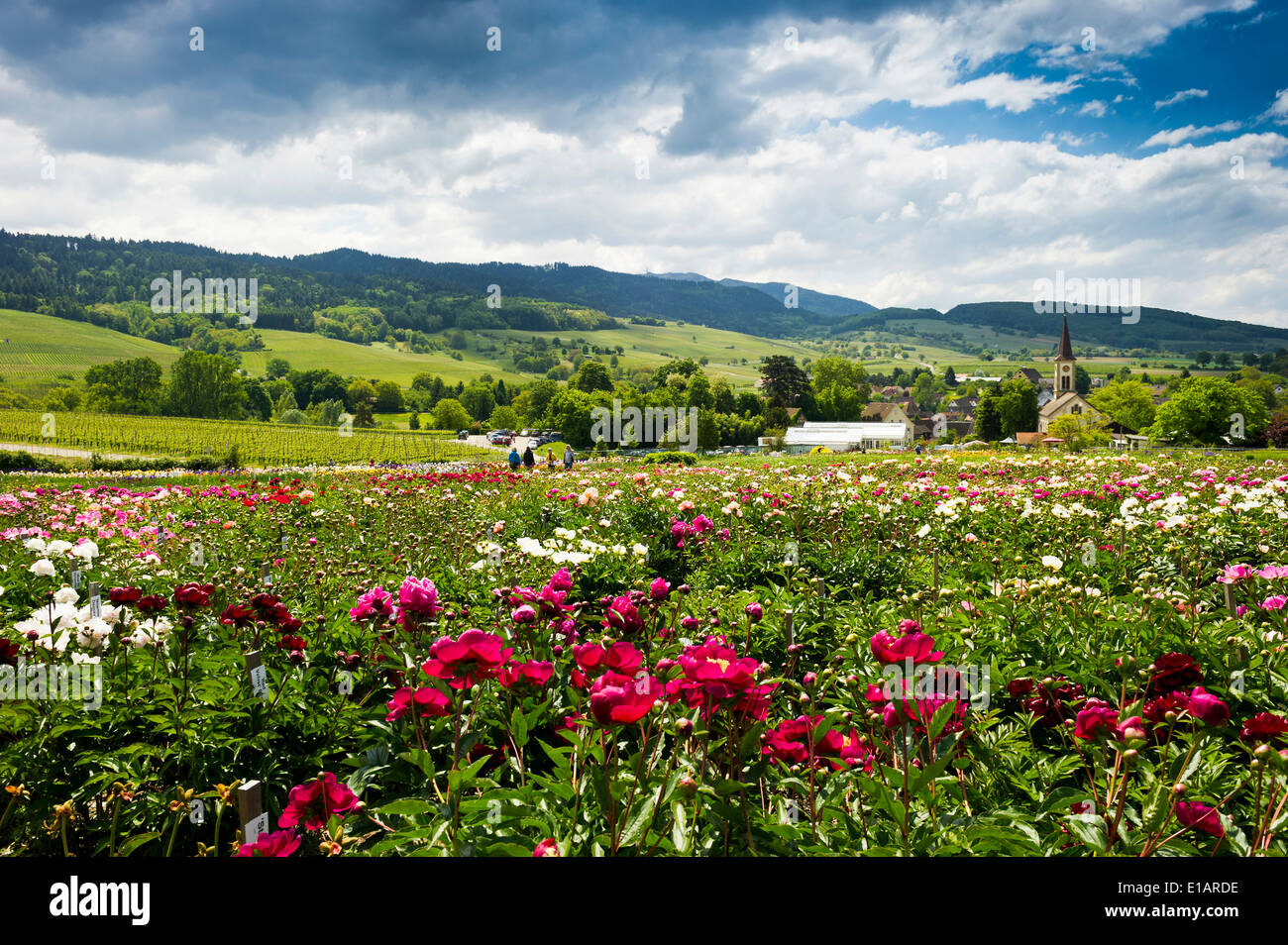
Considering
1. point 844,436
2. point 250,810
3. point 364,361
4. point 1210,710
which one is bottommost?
point 250,810

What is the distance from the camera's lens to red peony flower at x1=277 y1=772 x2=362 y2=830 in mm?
1548

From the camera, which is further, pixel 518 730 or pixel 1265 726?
pixel 518 730

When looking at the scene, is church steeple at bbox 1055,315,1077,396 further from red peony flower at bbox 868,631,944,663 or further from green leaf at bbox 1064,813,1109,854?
red peony flower at bbox 868,631,944,663

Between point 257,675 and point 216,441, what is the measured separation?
3606cm

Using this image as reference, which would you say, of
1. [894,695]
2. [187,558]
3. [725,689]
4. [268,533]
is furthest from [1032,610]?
[268,533]

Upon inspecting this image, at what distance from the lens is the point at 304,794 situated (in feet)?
5.12

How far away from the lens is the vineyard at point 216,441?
2997 centimetres

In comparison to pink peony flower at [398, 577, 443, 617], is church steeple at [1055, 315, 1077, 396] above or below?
above

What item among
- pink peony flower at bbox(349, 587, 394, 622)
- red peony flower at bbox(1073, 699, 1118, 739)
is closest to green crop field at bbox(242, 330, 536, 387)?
pink peony flower at bbox(349, 587, 394, 622)

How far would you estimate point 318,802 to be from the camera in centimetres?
159

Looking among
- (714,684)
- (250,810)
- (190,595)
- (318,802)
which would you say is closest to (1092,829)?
(714,684)

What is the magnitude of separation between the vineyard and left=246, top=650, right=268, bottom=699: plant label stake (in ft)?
90.7

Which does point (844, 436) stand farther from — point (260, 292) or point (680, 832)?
point (260, 292)
